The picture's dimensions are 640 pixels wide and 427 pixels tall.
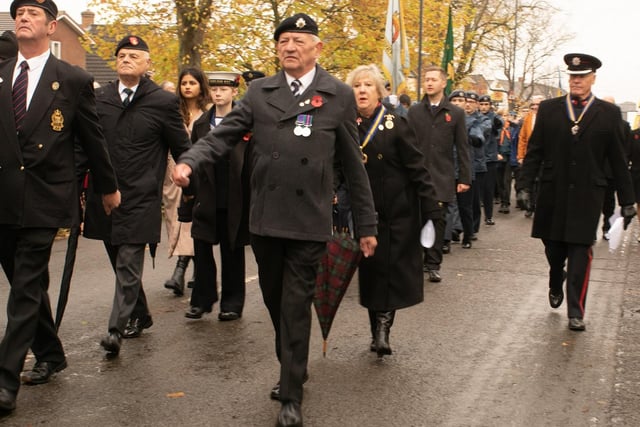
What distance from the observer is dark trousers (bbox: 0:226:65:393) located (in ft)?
17.0

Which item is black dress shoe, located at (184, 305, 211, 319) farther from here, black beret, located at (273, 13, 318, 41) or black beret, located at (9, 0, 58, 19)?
black beret, located at (273, 13, 318, 41)

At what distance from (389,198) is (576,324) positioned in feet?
6.74

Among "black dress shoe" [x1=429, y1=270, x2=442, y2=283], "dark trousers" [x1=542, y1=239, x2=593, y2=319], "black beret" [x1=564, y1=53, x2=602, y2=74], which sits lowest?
"black dress shoe" [x1=429, y1=270, x2=442, y2=283]

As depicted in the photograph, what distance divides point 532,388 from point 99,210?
3.27 meters

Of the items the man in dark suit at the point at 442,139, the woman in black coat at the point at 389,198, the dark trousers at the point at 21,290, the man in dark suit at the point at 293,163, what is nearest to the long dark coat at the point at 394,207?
the woman in black coat at the point at 389,198

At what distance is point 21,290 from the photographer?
5.31m

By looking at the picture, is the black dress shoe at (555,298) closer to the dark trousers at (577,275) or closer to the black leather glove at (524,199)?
the dark trousers at (577,275)

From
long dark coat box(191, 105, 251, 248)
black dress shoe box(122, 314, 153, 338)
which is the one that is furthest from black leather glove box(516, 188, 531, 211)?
black dress shoe box(122, 314, 153, 338)

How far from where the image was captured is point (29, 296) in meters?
5.34

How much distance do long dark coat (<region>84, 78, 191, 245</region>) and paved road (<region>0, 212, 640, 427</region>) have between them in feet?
2.79

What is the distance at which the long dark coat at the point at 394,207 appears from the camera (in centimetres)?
668

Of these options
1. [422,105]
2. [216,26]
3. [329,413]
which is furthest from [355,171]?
[216,26]

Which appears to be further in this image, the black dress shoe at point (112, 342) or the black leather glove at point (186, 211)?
the black leather glove at point (186, 211)

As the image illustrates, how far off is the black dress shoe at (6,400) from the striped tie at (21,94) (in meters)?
1.43
